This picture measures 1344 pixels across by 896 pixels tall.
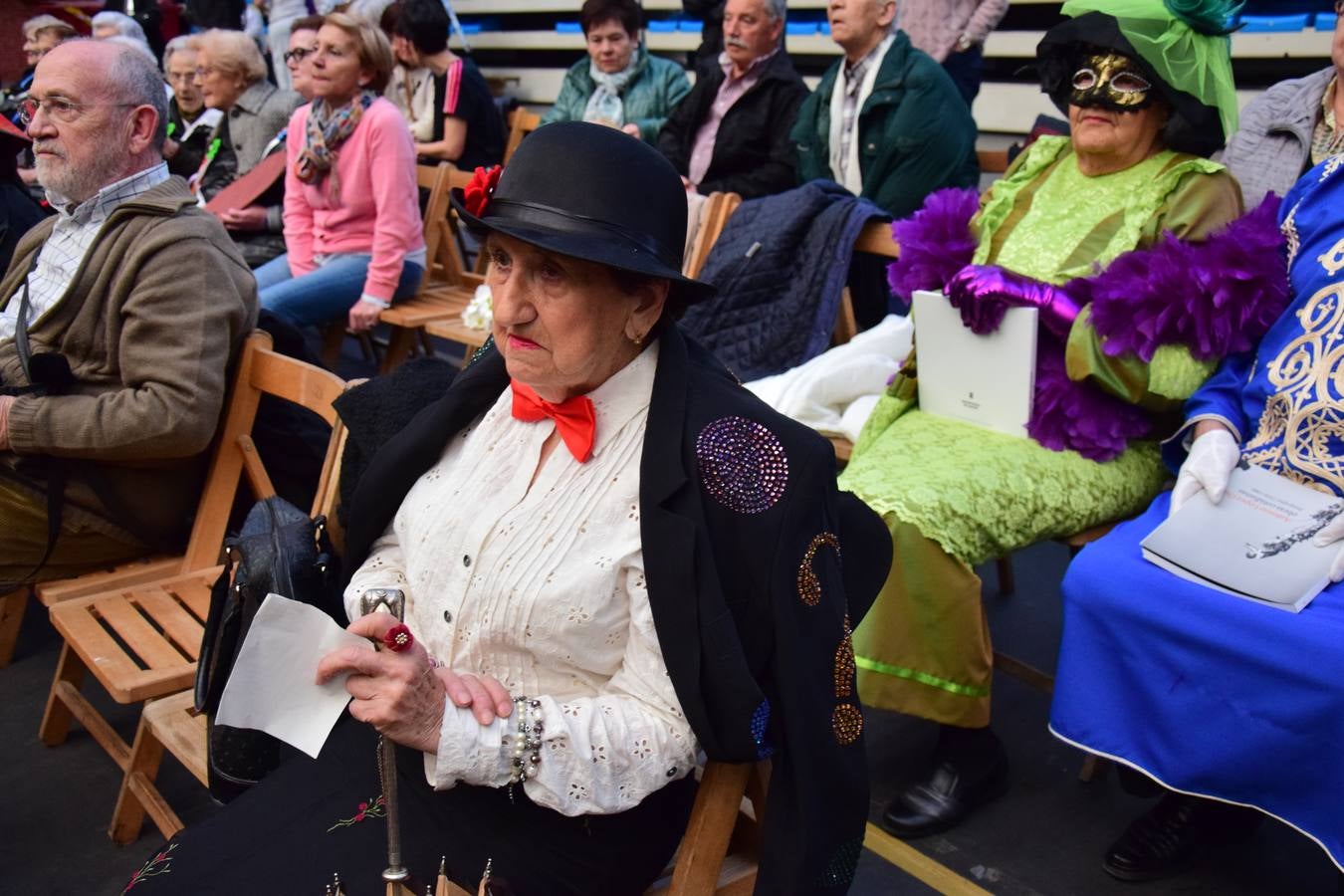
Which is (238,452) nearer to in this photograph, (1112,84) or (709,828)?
(709,828)

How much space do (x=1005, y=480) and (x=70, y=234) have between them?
2410mm

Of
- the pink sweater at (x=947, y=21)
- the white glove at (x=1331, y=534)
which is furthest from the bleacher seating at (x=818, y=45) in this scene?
the white glove at (x=1331, y=534)

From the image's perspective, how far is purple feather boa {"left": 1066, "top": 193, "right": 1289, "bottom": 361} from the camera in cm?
282

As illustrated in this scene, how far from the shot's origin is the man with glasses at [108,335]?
295cm

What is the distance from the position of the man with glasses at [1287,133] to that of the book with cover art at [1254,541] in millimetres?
A: 1257

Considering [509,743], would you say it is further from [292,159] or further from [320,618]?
[292,159]

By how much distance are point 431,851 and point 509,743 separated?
1.04 ft

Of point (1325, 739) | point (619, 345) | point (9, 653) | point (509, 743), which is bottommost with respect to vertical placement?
point (9, 653)

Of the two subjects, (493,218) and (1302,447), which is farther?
(1302,447)

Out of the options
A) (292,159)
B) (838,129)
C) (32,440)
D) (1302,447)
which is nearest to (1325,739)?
(1302,447)

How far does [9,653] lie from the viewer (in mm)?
3852

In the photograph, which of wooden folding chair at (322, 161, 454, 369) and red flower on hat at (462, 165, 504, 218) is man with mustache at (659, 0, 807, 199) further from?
red flower on hat at (462, 165, 504, 218)

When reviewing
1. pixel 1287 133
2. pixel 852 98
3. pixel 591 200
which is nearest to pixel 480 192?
pixel 591 200

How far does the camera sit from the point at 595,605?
1737mm
